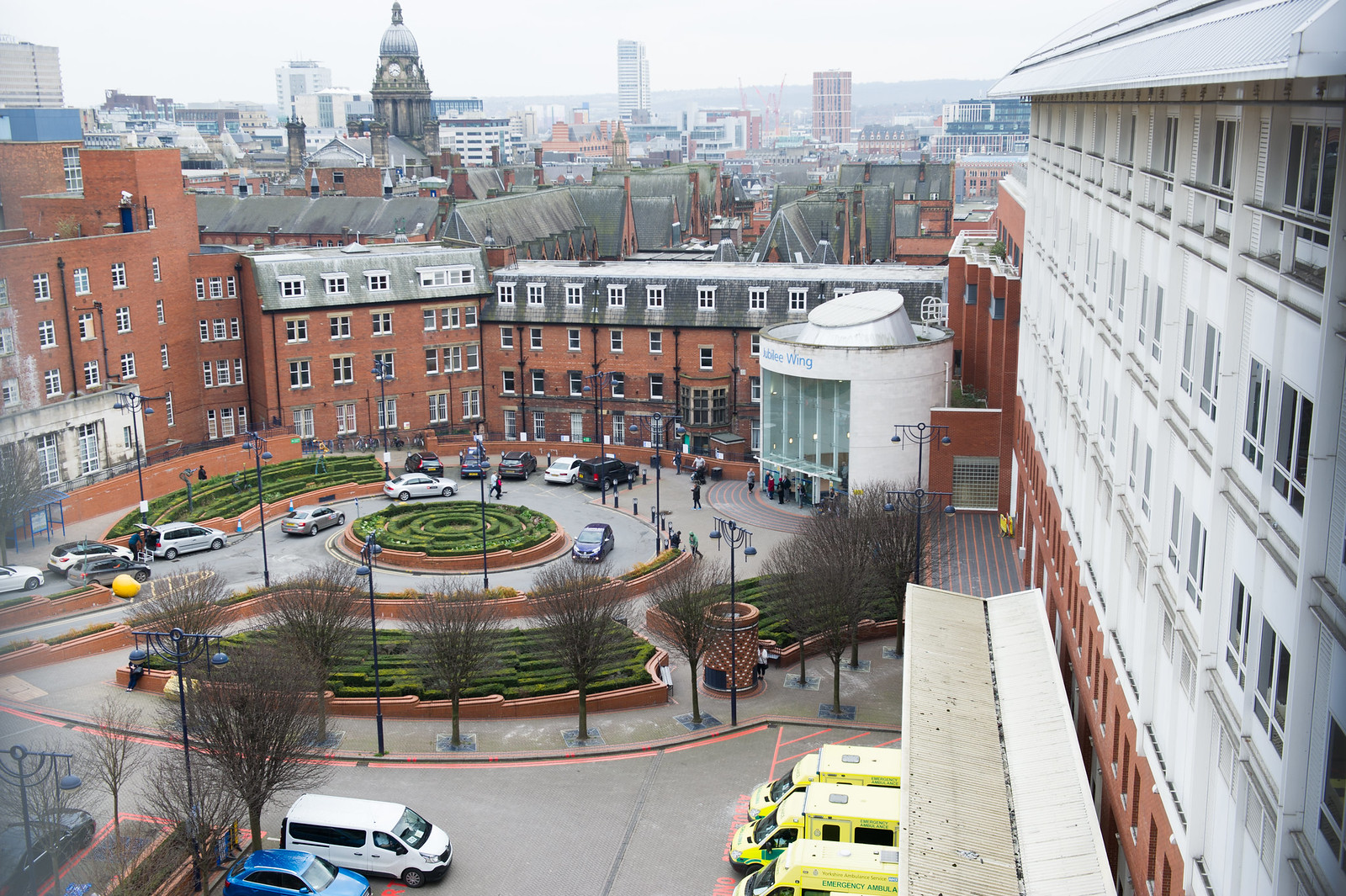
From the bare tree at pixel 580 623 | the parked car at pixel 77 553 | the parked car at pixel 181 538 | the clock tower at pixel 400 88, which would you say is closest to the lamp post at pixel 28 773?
the bare tree at pixel 580 623

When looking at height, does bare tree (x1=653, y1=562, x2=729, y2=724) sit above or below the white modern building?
below

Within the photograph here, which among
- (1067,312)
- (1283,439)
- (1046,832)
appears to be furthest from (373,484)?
(1283,439)

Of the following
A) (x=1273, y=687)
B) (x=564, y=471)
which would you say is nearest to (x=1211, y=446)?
(x=1273, y=687)

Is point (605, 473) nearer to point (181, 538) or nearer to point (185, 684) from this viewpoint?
point (181, 538)

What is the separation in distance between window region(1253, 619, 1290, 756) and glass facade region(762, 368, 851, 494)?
35872mm

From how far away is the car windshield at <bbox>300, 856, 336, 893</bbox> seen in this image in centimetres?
2181

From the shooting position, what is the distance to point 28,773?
456 inches

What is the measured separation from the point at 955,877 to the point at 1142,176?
12435 mm

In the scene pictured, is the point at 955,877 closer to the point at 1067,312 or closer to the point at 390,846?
the point at 390,846

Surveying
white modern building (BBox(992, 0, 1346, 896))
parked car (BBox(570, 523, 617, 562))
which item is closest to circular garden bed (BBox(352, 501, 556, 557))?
parked car (BBox(570, 523, 617, 562))

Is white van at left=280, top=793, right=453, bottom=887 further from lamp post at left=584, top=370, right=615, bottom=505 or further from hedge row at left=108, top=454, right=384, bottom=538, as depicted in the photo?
lamp post at left=584, top=370, right=615, bottom=505

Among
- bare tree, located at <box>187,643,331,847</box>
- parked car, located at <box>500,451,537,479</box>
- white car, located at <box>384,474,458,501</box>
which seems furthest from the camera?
parked car, located at <box>500,451,537,479</box>

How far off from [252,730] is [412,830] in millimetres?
3805

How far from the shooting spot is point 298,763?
23.6 meters
